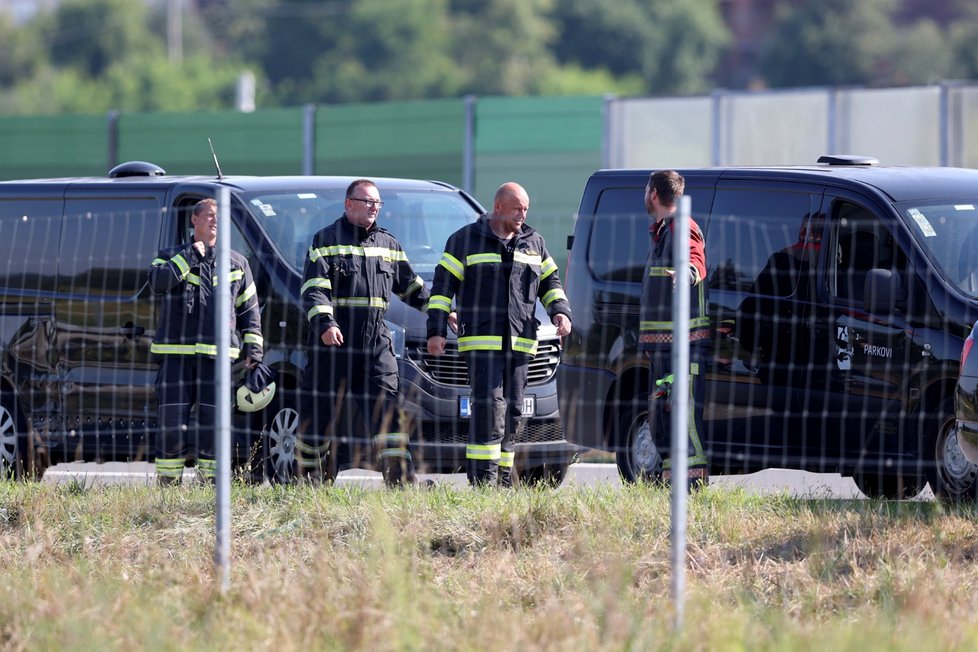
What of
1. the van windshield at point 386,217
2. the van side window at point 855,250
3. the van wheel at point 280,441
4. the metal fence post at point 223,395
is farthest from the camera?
the van windshield at point 386,217

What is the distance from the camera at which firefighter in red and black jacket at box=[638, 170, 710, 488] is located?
327 inches

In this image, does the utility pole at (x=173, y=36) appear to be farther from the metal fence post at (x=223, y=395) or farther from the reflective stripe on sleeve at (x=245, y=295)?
the metal fence post at (x=223, y=395)

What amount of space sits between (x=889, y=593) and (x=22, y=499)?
14.2 ft

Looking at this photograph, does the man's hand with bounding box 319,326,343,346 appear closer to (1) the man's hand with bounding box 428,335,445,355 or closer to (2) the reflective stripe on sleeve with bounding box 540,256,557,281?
(1) the man's hand with bounding box 428,335,445,355

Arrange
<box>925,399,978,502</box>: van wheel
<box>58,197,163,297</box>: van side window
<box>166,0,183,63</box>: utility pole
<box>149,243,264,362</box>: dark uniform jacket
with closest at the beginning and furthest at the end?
<box>925,399,978,502</box>: van wheel
<box>149,243,264,362</box>: dark uniform jacket
<box>58,197,163,297</box>: van side window
<box>166,0,183,63</box>: utility pole

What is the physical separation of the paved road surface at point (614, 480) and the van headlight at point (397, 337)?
2.37 feet

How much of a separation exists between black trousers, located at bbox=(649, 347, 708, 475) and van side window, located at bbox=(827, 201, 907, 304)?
843 millimetres

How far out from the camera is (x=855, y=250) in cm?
859

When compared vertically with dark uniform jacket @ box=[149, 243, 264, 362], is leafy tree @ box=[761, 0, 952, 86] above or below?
above

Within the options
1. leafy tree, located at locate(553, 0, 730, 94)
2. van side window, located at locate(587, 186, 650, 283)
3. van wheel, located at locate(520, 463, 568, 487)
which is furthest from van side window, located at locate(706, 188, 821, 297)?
leafy tree, located at locate(553, 0, 730, 94)

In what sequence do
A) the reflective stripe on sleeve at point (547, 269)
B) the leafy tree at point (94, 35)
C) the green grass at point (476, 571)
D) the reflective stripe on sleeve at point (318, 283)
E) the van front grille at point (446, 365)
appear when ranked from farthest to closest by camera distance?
the leafy tree at point (94, 35)
the van front grille at point (446, 365)
the reflective stripe on sleeve at point (318, 283)
the reflective stripe on sleeve at point (547, 269)
the green grass at point (476, 571)

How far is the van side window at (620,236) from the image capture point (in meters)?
9.54

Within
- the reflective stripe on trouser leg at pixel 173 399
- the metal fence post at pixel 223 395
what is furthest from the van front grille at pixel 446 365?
the metal fence post at pixel 223 395

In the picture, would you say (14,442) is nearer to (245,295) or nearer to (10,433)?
(10,433)
